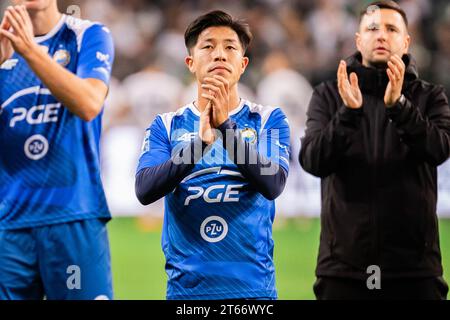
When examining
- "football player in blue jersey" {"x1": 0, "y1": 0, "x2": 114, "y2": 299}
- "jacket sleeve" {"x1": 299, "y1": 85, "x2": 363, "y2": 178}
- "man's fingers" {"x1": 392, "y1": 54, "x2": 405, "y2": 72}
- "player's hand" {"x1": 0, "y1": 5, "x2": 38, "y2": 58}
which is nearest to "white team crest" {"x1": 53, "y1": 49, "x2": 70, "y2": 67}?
"football player in blue jersey" {"x1": 0, "y1": 0, "x2": 114, "y2": 299}

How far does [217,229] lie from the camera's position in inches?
125

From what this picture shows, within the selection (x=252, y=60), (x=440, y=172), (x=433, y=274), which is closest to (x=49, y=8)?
(x=433, y=274)

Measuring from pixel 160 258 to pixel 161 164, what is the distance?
4.20 meters

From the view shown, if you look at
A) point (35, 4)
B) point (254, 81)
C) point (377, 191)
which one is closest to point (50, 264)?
point (35, 4)

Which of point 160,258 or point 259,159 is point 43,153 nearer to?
point 259,159

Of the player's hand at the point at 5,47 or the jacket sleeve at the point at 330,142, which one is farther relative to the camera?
the jacket sleeve at the point at 330,142

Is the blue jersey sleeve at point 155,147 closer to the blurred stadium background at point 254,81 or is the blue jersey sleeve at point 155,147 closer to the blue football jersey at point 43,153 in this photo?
the blue football jersey at point 43,153

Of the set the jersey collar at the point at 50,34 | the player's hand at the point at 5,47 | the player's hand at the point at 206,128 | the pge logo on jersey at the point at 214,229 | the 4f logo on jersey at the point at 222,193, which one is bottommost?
the pge logo on jersey at the point at 214,229

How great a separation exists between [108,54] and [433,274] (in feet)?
5.36

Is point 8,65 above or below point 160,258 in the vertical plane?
above

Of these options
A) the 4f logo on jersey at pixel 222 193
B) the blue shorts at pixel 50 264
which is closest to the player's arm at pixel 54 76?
the blue shorts at pixel 50 264

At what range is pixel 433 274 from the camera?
12.1ft

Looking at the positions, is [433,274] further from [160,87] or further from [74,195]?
[160,87]

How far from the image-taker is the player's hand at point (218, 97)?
3041 mm
